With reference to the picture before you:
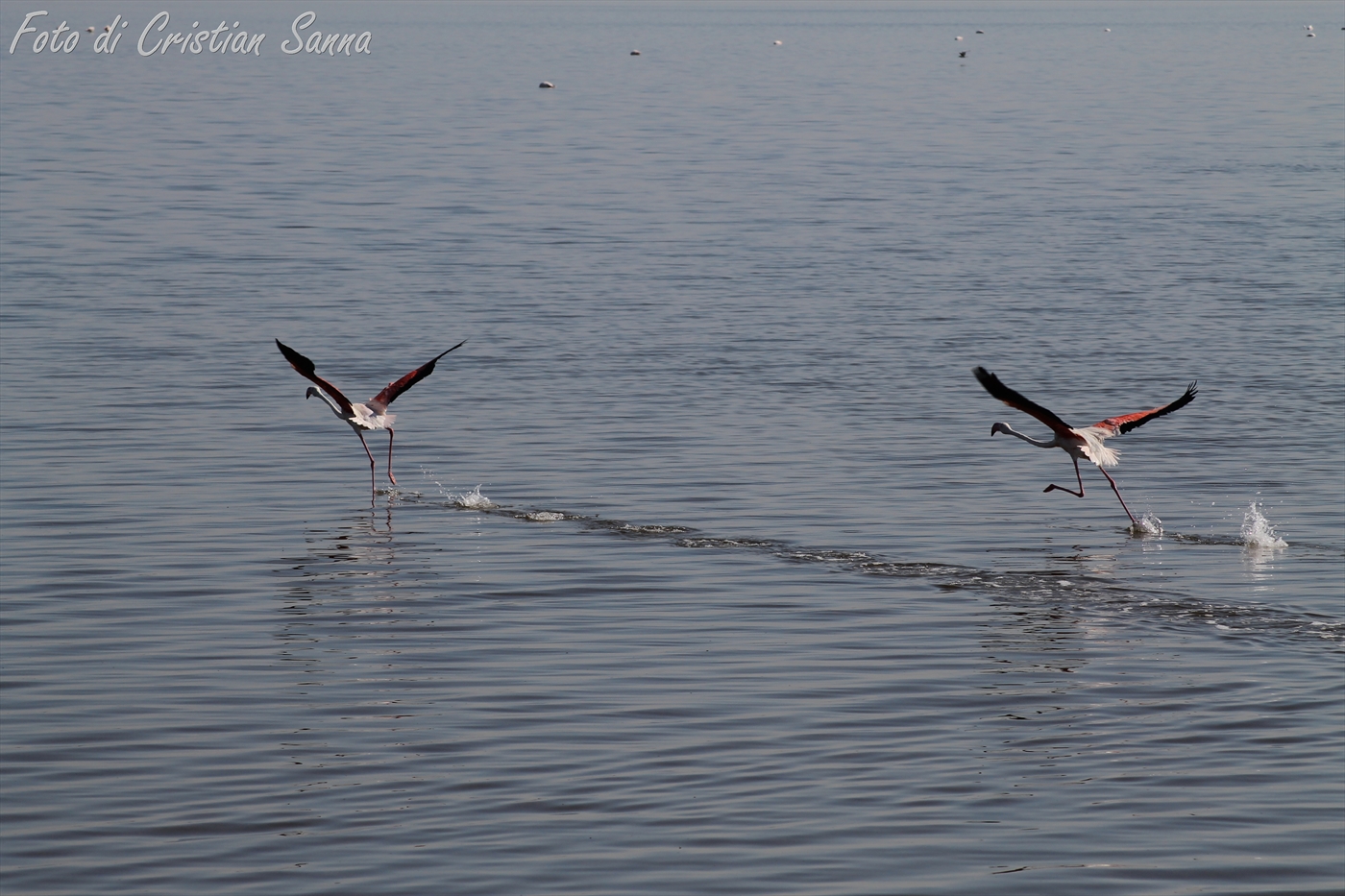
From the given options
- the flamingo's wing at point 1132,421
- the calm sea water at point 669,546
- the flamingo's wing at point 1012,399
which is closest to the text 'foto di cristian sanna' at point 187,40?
the calm sea water at point 669,546

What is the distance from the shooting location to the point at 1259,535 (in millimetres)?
15281

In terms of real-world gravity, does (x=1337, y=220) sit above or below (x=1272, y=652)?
above

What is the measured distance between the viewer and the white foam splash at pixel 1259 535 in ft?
49.8

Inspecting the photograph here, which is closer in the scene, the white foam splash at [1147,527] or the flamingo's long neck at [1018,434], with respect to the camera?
the white foam splash at [1147,527]

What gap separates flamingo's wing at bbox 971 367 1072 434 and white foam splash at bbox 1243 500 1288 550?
5.30 ft

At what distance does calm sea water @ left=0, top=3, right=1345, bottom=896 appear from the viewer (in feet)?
29.4

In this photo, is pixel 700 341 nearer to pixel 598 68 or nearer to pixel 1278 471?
pixel 1278 471

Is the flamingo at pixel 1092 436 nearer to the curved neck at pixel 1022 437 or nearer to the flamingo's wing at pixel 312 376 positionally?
the curved neck at pixel 1022 437

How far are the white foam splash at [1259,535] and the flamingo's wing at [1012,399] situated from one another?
161 cm

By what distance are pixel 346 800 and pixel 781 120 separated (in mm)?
57192

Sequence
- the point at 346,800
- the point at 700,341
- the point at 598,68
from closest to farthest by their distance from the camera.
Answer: the point at 346,800, the point at 700,341, the point at 598,68

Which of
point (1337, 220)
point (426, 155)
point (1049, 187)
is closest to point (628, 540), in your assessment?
point (1337, 220)

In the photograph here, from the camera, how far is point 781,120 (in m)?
64.9

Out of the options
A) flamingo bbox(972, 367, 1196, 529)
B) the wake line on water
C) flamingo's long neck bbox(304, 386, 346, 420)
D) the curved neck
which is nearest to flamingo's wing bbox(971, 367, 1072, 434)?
flamingo bbox(972, 367, 1196, 529)
